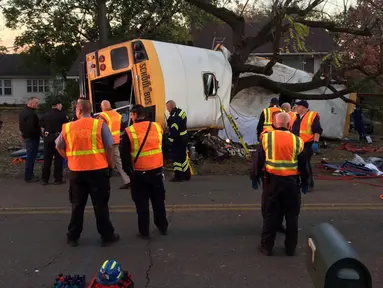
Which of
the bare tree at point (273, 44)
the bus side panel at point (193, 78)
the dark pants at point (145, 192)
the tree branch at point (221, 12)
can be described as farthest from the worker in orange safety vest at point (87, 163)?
the tree branch at point (221, 12)

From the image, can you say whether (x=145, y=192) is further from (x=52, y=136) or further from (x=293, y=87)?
(x=293, y=87)

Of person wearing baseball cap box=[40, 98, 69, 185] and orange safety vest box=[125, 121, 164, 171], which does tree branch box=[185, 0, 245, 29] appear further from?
orange safety vest box=[125, 121, 164, 171]

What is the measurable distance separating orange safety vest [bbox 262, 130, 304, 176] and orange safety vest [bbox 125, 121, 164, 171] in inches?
58.0

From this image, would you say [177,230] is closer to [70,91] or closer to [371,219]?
[371,219]

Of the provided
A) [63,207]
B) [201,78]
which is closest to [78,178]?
[63,207]

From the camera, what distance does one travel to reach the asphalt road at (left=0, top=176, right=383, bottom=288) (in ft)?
14.3

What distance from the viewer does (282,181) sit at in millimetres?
4824

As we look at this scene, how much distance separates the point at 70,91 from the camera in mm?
30219

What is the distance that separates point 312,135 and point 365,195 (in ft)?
4.81

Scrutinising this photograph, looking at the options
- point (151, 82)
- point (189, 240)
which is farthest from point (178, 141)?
point (189, 240)

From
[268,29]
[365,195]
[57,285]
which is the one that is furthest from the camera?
[268,29]

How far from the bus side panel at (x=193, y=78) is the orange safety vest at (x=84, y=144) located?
5.15 meters

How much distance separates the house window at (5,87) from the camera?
45781 millimetres

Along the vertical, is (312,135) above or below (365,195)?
above
